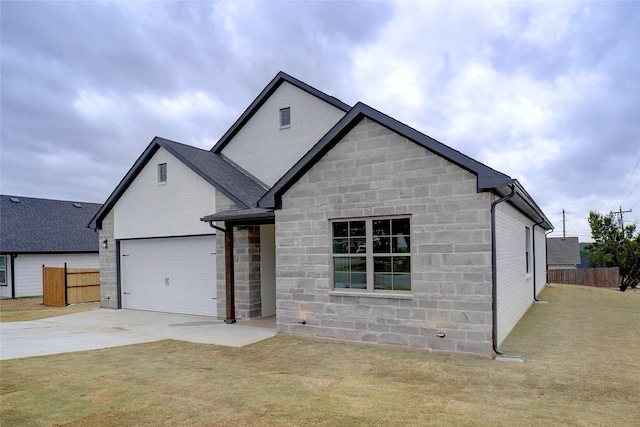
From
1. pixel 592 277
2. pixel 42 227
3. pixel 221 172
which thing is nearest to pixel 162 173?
pixel 221 172

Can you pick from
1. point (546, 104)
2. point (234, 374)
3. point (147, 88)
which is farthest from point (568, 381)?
point (147, 88)

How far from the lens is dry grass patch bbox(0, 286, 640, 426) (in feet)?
16.6

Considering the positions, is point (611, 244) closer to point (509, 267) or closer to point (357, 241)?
point (509, 267)

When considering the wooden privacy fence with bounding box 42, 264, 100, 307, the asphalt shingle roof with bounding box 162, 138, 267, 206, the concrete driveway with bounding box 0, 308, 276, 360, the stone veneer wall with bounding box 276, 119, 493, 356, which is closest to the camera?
the stone veneer wall with bounding box 276, 119, 493, 356

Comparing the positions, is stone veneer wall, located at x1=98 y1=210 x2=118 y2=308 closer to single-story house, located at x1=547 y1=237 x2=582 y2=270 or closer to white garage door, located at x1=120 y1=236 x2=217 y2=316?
white garage door, located at x1=120 y1=236 x2=217 y2=316

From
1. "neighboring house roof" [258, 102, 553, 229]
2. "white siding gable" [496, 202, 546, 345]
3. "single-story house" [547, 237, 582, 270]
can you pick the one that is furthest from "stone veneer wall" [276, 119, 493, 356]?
"single-story house" [547, 237, 582, 270]

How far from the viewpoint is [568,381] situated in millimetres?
6387

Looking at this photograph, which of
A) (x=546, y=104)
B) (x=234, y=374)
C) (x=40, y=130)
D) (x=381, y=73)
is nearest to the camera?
(x=234, y=374)

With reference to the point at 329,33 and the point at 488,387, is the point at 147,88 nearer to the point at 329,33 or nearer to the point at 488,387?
the point at 329,33

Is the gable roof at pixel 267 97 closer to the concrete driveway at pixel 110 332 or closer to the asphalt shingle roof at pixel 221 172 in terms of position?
the asphalt shingle roof at pixel 221 172

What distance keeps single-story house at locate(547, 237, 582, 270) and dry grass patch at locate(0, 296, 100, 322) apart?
134 feet

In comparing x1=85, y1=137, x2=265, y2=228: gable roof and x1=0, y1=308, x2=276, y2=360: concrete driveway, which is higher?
x1=85, y1=137, x2=265, y2=228: gable roof

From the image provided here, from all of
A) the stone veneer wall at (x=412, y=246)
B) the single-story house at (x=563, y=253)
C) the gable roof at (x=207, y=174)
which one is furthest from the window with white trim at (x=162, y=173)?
the single-story house at (x=563, y=253)

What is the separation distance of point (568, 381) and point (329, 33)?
12.5 m
